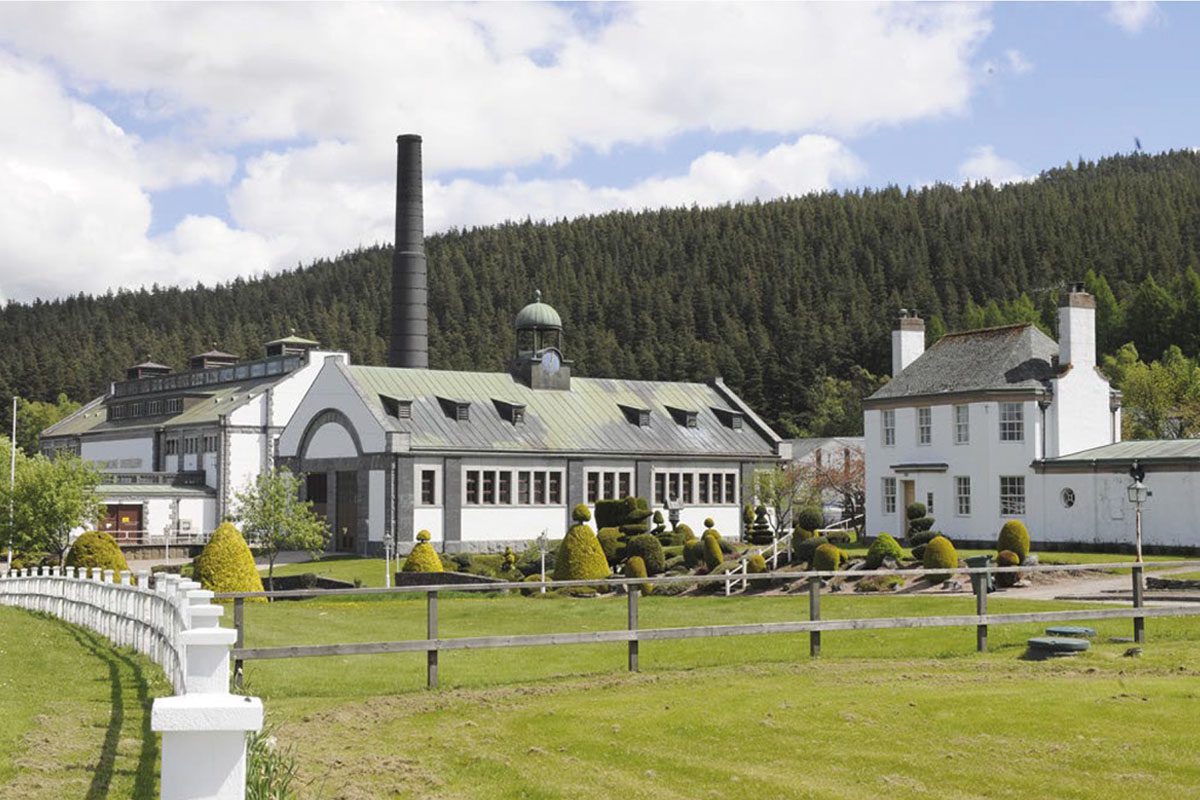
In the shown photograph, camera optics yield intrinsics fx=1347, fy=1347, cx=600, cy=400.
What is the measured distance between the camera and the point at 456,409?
203ft

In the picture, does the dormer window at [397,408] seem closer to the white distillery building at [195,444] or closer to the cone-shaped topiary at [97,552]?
the white distillery building at [195,444]

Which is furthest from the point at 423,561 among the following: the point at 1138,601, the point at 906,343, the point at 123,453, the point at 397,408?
the point at 123,453

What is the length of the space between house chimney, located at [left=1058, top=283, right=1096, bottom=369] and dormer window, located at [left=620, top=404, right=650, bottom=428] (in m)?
23.7

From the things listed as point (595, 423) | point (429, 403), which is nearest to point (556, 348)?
point (595, 423)

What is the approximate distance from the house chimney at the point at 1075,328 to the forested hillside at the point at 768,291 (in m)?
66.6

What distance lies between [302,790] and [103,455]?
86935 millimetres

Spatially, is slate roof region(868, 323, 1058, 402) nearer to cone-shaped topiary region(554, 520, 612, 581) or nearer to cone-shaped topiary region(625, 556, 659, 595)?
cone-shaped topiary region(625, 556, 659, 595)

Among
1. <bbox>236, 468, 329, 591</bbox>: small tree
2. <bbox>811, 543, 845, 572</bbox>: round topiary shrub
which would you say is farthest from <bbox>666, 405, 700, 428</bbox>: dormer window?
<bbox>811, 543, 845, 572</bbox>: round topiary shrub

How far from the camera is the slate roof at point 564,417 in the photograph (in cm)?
6109

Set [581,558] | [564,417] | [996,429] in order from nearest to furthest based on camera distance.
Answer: [581,558] < [996,429] < [564,417]

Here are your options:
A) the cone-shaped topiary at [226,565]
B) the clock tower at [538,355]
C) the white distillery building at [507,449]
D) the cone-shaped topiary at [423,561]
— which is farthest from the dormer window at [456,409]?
the cone-shaped topiary at [226,565]

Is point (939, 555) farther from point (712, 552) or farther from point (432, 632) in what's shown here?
point (432, 632)

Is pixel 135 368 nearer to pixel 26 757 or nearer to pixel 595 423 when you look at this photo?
pixel 595 423

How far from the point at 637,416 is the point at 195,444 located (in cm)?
2748
